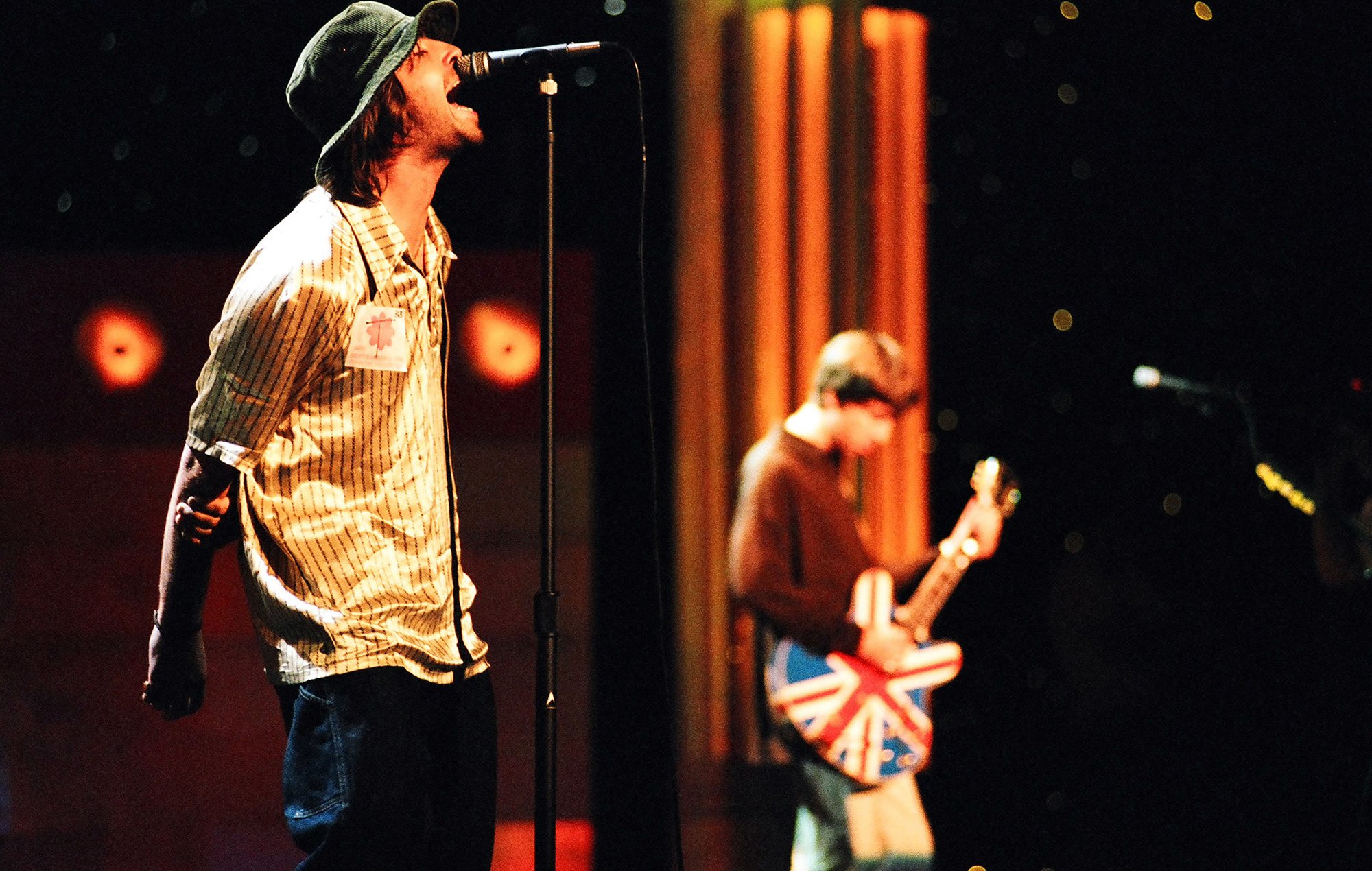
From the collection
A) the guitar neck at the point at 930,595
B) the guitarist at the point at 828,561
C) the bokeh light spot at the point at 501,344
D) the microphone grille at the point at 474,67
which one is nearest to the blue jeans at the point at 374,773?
the microphone grille at the point at 474,67

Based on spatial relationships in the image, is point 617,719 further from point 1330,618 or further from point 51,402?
point 1330,618

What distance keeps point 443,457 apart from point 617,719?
1.69 metres

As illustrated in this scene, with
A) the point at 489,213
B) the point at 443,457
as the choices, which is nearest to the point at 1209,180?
the point at 489,213

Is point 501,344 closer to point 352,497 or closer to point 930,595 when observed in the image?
point 930,595

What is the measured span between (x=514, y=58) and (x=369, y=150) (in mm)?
228

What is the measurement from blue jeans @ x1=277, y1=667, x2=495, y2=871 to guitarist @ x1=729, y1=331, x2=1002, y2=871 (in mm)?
1240

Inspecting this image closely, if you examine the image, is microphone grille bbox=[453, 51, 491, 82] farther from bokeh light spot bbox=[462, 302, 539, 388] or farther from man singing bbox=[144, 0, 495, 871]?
bokeh light spot bbox=[462, 302, 539, 388]

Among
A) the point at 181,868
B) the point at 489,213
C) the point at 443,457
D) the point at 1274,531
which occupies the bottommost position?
the point at 181,868

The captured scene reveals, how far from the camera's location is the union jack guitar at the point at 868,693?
9.01 feet

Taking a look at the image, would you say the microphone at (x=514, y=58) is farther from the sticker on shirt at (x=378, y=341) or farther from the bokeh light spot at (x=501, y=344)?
the bokeh light spot at (x=501, y=344)

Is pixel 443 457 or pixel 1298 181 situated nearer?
pixel 443 457

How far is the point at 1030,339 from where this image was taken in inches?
151

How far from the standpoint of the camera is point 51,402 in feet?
10.4

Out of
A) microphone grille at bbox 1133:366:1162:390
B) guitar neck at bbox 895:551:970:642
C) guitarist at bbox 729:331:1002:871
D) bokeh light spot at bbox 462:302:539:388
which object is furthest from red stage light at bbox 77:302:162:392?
microphone grille at bbox 1133:366:1162:390
